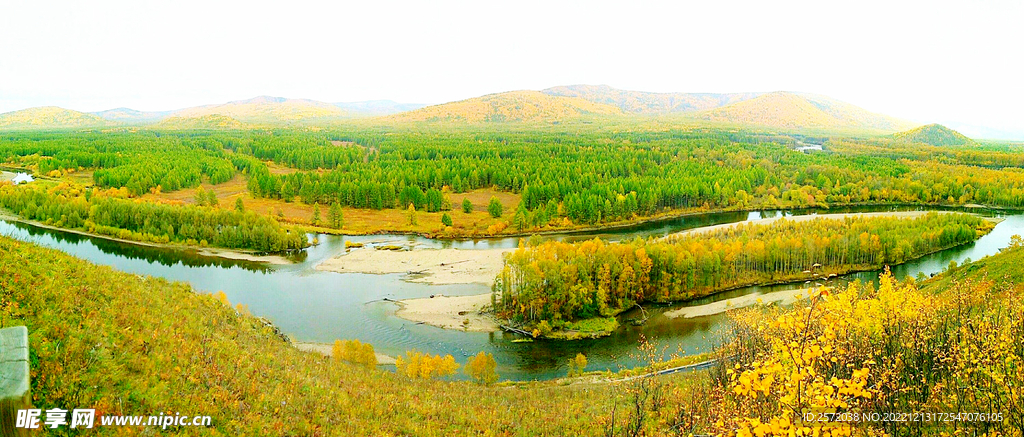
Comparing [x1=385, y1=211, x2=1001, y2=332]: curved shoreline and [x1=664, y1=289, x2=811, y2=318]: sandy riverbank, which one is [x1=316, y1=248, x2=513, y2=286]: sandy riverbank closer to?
[x1=385, y1=211, x2=1001, y2=332]: curved shoreline

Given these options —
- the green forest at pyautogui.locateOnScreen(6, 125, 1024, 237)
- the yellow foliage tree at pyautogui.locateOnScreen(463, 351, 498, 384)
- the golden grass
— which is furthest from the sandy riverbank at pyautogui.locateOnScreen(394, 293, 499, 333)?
the green forest at pyautogui.locateOnScreen(6, 125, 1024, 237)

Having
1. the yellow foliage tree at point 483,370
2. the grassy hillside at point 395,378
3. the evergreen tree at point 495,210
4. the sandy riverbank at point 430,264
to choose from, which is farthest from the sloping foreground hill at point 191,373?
the evergreen tree at point 495,210

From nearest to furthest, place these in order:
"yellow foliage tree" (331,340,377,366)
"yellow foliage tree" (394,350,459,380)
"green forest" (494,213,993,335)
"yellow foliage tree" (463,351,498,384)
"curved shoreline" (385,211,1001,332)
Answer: "yellow foliage tree" (394,350,459,380) → "yellow foliage tree" (463,351,498,384) → "yellow foliage tree" (331,340,377,366) → "curved shoreline" (385,211,1001,332) → "green forest" (494,213,993,335)

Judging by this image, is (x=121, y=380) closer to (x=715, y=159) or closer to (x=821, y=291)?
(x=821, y=291)

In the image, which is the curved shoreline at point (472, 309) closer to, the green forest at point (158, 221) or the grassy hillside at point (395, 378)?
the grassy hillside at point (395, 378)

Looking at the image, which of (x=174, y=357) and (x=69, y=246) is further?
(x=69, y=246)

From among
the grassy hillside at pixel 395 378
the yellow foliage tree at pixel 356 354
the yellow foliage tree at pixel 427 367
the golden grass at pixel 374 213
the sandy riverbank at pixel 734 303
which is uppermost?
the grassy hillside at pixel 395 378

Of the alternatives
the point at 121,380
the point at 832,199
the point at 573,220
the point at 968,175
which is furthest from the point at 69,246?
the point at 968,175
